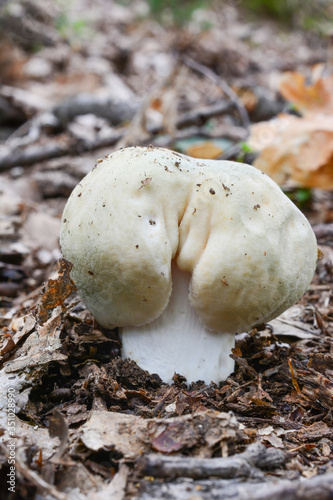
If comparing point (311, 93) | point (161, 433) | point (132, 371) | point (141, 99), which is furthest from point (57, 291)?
point (141, 99)

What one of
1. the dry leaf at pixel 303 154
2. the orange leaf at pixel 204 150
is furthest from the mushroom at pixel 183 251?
the orange leaf at pixel 204 150

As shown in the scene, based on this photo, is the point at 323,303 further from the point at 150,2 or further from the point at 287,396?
the point at 150,2

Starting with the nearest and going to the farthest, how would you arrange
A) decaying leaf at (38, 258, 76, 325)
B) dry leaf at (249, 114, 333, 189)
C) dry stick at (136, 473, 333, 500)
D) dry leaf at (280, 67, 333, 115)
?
dry stick at (136, 473, 333, 500), decaying leaf at (38, 258, 76, 325), dry leaf at (249, 114, 333, 189), dry leaf at (280, 67, 333, 115)

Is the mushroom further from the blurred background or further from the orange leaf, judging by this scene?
the orange leaf

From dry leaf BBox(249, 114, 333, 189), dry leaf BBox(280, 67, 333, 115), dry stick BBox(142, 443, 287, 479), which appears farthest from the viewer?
dry leaf BBox(280, 67, 333, 115)

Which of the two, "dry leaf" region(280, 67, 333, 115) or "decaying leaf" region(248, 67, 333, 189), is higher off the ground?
"dry leaf" region(280, 67, 333, 115)

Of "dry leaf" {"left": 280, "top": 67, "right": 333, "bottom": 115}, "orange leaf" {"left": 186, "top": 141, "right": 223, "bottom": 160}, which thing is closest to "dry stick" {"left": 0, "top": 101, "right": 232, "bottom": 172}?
"orange leaf" {"left": 186, "top": 141, "right": 223, "bottom": 160}

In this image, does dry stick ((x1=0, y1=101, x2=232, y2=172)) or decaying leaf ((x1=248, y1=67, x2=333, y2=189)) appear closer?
decaying leaf ((x1=248, y1=67, x2=333, y2=189))

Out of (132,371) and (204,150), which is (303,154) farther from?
(132,371)
